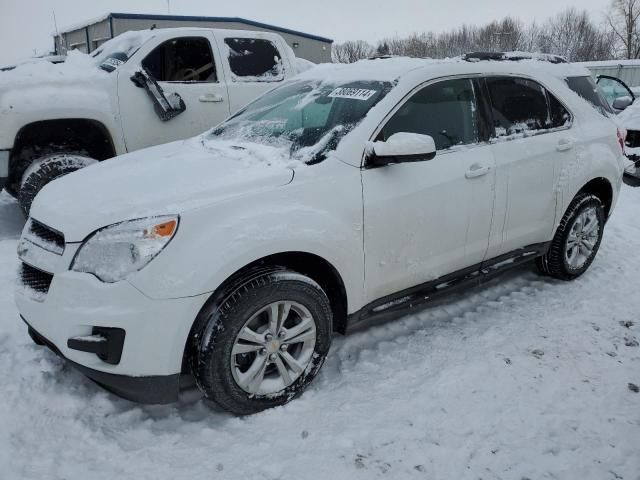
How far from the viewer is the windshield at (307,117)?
2.93m

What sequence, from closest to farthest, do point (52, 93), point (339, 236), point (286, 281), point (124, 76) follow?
point (286, 281) < point (339, 236) < point (52, 93) < point (124, 76)

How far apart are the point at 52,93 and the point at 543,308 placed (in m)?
4.73

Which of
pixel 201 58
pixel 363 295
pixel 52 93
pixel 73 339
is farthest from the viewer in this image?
pixel 201 58

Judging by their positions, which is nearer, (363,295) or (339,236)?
(339,236)

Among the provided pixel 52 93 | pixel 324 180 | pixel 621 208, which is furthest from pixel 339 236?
pixel 621 208

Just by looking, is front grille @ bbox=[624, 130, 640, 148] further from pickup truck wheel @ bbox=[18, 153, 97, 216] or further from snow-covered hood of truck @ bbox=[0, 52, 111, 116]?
pickup truck wheel @ bbox=[18, 153, 97, 216]

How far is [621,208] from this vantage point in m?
6.50

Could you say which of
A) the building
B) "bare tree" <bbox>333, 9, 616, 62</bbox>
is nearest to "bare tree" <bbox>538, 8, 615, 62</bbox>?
"bare tree" <bbox>333, 9, 616, 62</bbox>

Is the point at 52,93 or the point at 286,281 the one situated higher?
the point at 52,93

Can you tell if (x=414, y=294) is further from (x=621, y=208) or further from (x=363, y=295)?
(x=621, y=208)

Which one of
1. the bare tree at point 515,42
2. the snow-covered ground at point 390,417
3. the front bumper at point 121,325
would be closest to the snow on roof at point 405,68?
the snow-covered ground at point 390,417

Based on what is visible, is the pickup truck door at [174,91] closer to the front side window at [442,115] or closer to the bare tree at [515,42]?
the front side window at [442,115]

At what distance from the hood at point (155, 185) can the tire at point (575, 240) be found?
246 cm

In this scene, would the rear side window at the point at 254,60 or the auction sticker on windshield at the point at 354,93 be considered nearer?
the auction sticker on windshield at the point at 354,93
